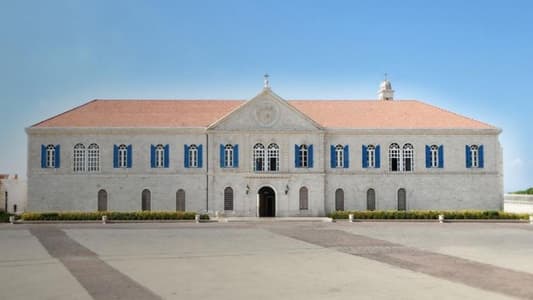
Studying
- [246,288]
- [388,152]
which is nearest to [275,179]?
[388,152]

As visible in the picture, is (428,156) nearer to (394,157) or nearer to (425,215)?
(394,157)

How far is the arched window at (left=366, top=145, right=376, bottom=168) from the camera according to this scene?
53.8 meters

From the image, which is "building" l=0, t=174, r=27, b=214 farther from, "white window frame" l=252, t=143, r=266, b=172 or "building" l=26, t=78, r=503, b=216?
"white window frame" l=252, t=143, r=266, b=172

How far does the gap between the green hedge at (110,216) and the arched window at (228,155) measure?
492 centimetres

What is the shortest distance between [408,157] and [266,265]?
3365cm

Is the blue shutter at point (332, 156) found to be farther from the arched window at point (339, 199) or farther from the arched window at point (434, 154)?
the arched window at point (434, 154)

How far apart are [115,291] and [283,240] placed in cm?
1572

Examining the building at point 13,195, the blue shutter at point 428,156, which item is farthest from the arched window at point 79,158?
the blue shutter at point 428,156

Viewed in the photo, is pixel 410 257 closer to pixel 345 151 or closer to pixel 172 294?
pixel 172 294

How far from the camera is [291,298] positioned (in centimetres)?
1647

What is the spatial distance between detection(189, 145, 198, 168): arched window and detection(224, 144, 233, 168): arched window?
2.29 metres

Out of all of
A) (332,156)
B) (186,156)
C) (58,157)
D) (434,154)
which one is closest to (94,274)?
(186,156)

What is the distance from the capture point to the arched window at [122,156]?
52938 mm

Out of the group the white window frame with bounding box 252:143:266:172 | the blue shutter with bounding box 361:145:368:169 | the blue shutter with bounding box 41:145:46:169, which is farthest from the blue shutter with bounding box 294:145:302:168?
the blue shutter with bounding box 41:145:46:169
